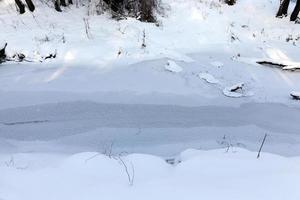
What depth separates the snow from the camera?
149 inches

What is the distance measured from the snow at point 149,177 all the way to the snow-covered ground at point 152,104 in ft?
0.04

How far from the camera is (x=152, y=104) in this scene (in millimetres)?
5820

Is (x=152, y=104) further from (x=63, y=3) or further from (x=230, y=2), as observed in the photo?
(x=230, y=2)

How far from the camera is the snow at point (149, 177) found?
3777 mm

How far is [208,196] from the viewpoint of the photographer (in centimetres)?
376

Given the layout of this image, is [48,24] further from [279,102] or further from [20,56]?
[279,102]

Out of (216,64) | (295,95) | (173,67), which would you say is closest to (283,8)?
(216,64)

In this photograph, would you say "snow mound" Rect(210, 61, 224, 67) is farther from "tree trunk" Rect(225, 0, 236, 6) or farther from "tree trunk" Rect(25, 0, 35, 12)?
"tree trunk" Rect(25, 0, 35, 12)

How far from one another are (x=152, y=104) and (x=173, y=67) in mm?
1053

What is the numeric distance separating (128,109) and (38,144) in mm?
1293

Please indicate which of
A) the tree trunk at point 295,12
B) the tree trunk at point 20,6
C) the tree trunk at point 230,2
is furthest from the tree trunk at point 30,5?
the tree trunk at point 295,12

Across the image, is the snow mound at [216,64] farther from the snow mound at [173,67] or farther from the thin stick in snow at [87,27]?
the thin stick in snow at [87,27]

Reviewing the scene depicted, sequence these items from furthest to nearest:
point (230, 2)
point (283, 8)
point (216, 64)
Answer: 1. point (230, 2)
2. point (283, 8)
3. point (216, 64)

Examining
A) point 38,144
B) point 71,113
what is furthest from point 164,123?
point 38,144
